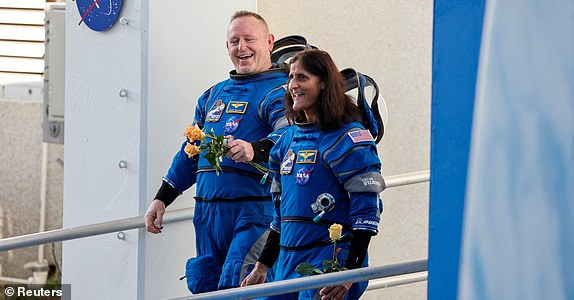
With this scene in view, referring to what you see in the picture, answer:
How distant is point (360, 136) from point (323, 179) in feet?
0.64

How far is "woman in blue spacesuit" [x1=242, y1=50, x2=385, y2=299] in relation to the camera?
382cm

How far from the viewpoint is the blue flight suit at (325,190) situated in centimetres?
383

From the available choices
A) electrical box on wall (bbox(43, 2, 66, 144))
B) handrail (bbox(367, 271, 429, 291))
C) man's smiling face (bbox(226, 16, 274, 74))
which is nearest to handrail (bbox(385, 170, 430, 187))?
handrail (bbox(367, 271, 429, 291))

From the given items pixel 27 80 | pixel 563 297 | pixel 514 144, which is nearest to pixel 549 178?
pixel 514 144

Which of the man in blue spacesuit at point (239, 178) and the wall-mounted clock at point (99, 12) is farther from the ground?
the wall-mounted clock at point (99, 12)

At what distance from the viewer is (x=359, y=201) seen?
151 inches

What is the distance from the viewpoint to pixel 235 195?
443 centimetres

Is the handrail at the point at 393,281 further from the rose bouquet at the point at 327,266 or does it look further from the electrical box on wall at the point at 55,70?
the electrical box on wall at the point at 55,70

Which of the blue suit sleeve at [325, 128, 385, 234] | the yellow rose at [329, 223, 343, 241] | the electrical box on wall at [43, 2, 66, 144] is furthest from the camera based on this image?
the electrical box on wall at [43, 2, 66, 144]

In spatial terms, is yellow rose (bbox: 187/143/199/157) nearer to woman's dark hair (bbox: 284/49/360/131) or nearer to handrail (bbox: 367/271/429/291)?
woman's dark hair (bbox: 284/49/360/131)

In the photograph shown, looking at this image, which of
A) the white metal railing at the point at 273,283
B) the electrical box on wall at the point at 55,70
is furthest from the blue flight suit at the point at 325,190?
the electrical box on wall at the point at 55,70

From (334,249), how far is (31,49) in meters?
6.69

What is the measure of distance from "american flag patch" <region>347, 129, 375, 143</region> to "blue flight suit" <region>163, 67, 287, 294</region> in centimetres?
53

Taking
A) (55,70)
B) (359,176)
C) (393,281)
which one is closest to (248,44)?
(359,176)
